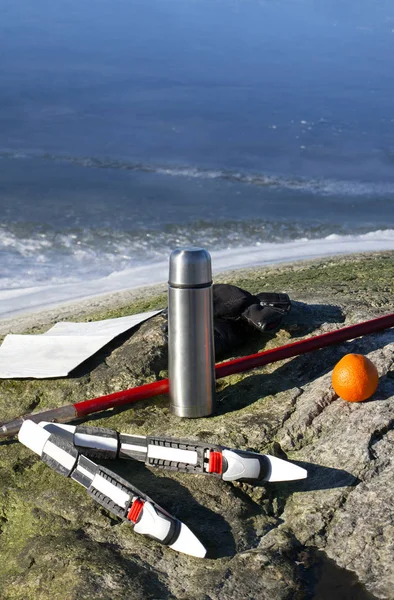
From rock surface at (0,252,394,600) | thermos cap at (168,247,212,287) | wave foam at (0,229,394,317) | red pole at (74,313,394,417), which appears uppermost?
thermos cap at (168,247,212,287)

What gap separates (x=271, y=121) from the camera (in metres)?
21.6

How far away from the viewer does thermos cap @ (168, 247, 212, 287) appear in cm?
322

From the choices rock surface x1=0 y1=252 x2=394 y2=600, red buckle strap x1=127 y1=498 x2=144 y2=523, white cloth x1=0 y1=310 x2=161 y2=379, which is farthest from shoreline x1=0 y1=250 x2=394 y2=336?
red buckle strap x1=127 y1=498 x2=144 y2=523

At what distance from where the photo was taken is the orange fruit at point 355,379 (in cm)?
318

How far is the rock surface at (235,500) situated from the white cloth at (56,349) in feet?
0.18

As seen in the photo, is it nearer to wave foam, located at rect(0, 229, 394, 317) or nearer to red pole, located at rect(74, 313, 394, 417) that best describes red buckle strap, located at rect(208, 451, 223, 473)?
red pole, located at rect(74, 313, 394, 417)

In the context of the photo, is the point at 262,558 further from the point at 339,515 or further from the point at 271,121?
the point at 271,121

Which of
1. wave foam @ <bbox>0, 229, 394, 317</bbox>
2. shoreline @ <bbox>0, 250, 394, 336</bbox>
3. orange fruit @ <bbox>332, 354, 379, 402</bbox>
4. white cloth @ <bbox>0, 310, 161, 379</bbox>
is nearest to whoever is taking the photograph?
orange fruit @ <bbox>332, 354, 379, 402</bbox>

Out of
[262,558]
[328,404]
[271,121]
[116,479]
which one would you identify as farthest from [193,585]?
[271,121]

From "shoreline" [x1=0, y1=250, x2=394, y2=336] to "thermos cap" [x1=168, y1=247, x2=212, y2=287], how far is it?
5.64 feet

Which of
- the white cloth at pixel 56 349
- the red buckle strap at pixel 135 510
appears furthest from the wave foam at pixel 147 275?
the red buckle strap at pixel 135 510

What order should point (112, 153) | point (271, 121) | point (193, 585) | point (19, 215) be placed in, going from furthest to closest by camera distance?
point (271, 121) < point (112, 153) < point (19, 215) < point (193, 585)

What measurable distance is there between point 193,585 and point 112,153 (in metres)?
16.3

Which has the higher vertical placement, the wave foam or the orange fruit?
the orange fruit
